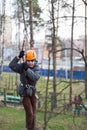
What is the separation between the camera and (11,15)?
30.5 meters

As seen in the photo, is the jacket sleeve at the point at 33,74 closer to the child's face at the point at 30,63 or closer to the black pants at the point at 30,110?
the child's face at the point at 30,63

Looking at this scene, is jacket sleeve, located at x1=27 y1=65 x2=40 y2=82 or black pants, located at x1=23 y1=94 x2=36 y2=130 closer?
jacket sleeve, located at x1=27 y1=65 x2=40 y2=82

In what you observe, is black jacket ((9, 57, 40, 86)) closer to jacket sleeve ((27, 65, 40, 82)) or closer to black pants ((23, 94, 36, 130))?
jacket sleeve ((27, 65, 40, 82))

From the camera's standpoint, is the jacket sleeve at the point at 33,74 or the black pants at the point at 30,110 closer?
the jacket sleeve at the point at 33,74

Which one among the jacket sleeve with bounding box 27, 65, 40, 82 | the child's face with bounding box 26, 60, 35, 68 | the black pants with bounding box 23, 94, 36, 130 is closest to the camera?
the jacket sleeve with bounding box 27, 65, 40, 82

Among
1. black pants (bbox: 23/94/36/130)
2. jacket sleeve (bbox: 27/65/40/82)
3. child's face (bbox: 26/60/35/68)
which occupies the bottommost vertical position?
black pants (bbox: 23/94/36/130)

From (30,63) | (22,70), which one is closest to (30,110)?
(22,70)

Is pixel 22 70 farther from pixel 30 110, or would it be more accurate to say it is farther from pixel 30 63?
pixel 30 110

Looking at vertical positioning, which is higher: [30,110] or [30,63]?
[30,63]

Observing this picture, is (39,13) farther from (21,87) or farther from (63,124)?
(21,87)

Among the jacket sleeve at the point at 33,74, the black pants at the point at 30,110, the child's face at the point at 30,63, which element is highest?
the child's face at the point at 30,63

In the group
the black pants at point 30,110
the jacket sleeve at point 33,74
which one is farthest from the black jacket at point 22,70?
the black pants at point 30,110

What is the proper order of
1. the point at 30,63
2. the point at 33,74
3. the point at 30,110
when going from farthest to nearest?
the point at 30,110 < the point at 30,63 < the point at 33,74

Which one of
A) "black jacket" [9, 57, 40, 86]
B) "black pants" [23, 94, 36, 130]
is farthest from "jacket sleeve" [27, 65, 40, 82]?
"black pants" [23, 94, 36, 130]
